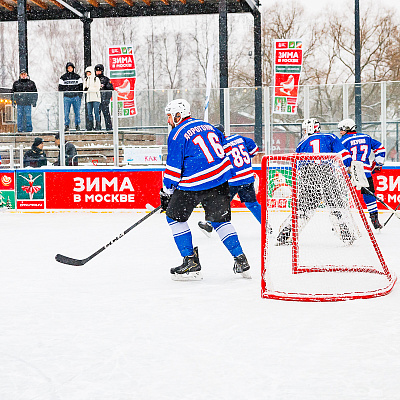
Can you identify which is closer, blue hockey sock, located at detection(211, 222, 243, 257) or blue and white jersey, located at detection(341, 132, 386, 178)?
blue hockey sock, located at detection(211, 222, 243, 257)

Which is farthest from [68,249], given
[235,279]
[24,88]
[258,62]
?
[258,62]

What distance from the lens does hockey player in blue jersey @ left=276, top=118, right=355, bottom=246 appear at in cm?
580

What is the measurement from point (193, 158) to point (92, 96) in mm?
6512

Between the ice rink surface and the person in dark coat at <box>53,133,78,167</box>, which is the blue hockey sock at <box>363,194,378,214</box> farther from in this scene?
the person in dark coat at <box>53,133,78,167</box>

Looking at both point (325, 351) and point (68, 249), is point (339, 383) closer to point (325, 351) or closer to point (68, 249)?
point (325, 351)

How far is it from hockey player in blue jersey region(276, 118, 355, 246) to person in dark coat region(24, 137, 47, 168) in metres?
5.11

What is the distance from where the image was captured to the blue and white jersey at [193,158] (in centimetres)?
481

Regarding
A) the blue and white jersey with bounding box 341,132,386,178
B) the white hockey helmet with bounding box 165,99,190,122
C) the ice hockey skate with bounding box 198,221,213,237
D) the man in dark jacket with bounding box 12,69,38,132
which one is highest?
the man in dark jacket with bounding box 12,69,38,132

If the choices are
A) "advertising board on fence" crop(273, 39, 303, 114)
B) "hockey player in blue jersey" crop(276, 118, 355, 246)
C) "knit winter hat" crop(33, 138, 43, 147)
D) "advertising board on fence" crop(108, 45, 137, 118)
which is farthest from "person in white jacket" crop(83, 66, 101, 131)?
"hockey player in blue jersey" crop(276, 118, 355, 246)

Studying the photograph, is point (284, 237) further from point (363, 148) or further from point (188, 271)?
point (188, 271)

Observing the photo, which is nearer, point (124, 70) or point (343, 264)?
point (343, 264)

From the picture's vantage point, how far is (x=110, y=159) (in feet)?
35.7

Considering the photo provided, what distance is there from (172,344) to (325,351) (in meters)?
0.70

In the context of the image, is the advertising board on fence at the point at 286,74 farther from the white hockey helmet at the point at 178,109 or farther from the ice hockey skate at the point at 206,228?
the white hockey helmet at the point at 178,109
